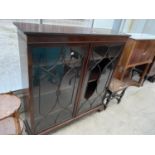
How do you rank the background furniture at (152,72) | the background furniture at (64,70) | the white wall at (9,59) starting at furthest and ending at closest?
the background furniture at (152,72), the white wall at (9,59), the background furniture at (64,70)

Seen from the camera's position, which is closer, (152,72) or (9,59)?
(9,59)

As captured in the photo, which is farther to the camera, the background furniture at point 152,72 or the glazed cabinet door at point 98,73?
the background furniture at point 152,72

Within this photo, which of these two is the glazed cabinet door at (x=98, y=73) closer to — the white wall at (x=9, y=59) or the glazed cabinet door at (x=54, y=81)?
the glazed cabinet door at (x=54, y=81)

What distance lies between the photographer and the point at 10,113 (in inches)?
41.7

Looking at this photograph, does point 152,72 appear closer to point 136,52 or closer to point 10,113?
point 136,52

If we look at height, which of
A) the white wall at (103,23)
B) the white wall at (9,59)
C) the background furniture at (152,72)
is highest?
the white wall at (103,23)

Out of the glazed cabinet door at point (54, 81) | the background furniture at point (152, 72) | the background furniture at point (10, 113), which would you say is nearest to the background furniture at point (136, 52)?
the background furniture at point (152, 72)

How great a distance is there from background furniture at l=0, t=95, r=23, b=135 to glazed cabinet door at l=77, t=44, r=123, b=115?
29.8 inches

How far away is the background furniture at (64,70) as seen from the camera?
3.30 feet

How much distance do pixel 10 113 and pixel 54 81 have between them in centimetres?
44

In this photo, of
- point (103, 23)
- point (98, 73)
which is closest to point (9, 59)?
point (98, 73)

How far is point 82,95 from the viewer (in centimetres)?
168
